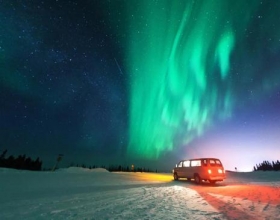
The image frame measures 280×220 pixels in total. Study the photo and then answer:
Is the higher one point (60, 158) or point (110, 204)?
point (60, 158)

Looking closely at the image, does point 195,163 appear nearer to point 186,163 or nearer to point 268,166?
point 186,163

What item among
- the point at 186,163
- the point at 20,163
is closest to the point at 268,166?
the point at 186,163

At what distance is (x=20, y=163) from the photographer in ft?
110

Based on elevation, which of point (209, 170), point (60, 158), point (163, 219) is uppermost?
point (60, 158)

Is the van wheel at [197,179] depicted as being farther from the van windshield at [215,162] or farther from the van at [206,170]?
the van windshield at [215,162]

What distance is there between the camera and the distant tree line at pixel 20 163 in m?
29.9

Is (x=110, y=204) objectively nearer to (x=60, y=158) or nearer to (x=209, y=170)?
(x=209, y=170)

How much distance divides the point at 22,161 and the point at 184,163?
87.7 feet

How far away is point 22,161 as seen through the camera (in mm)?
34688

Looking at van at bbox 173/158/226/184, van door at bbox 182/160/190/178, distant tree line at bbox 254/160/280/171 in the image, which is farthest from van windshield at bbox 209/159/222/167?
distant tree line at bbox 254/160/280/171

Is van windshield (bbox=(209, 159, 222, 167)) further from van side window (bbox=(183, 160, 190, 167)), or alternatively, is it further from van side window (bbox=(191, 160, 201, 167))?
van side window (bbox=(183, 160, 190, 167))

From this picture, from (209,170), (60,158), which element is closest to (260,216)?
(209,170)

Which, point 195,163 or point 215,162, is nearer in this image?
point 215,162

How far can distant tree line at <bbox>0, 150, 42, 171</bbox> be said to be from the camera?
29891 millimetres
